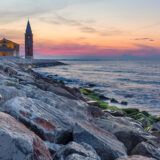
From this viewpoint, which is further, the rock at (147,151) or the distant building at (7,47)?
the distant building at (7,47)

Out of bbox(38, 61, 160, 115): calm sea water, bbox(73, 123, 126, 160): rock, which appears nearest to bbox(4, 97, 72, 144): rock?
bbox(73, 123, 126, 160): rock

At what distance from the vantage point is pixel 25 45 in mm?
79750

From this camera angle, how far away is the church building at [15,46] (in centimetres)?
6103

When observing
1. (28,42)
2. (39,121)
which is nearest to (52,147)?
(39,121)

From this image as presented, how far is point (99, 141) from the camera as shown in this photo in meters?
3.67

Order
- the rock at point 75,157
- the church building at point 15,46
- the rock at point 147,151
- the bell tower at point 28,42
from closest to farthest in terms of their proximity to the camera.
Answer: the rock at point 75,157, the rock at point 147,151, the church building at point 15,46, the bell tower at point 28,42

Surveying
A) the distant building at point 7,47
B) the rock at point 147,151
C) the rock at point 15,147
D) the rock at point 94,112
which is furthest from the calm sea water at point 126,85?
the distant building at point 7,47

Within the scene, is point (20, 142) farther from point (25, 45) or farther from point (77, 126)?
point (25, 45)

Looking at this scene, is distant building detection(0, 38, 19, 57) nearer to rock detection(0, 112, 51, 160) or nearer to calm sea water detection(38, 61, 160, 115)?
calm sea water detection(38, 61, 160, 115)

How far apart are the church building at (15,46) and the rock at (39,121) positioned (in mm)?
61837

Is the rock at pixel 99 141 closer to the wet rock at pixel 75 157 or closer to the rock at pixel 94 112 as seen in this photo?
the wet rock at pixel 75 157

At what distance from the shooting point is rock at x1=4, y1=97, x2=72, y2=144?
3.44m

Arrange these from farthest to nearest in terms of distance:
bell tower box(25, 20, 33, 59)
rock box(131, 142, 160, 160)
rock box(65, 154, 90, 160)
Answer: bell tower box(25, 20, 33, 59)
rock box(131, 142, 160, 160)
rock box(65, 154, 90, 160)

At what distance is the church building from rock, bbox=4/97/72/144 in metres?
61.8
